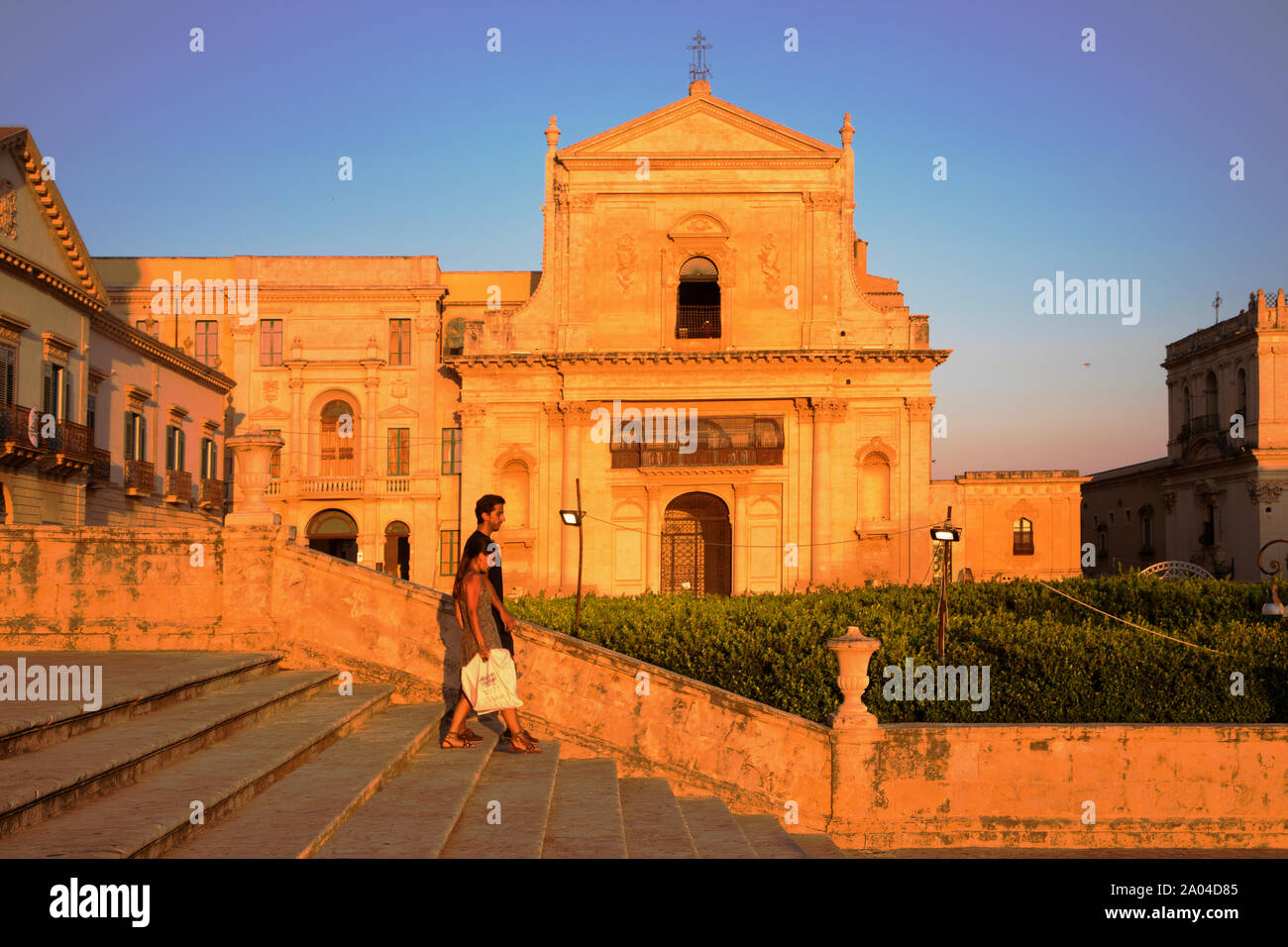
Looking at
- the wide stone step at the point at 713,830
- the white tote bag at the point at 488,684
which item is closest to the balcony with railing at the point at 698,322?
the wide stone step at the point at 713,830

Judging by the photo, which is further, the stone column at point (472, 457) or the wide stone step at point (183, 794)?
the stone column at point (472, 457)

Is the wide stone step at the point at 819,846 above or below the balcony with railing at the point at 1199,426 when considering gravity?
below

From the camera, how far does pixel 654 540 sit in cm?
3503

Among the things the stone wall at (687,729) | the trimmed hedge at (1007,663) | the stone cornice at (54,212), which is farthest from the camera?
the stone cornice at (54,212)

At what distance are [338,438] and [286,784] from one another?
3449cm

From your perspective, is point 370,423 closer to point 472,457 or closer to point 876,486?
point 472,457

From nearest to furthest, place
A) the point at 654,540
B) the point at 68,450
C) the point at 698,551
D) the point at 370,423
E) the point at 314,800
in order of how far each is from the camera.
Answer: the point at 314,800 < the point at 68,450 < the point at 654,540 < the point at 698,551 < the point at 370,423

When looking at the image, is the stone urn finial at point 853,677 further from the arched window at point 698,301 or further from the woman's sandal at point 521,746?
the arched window at point 698,301

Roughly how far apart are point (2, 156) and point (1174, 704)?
991 inches

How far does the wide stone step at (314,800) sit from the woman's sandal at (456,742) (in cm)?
20

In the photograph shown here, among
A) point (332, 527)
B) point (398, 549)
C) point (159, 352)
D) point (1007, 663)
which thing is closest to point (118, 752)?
point (1007, 663)

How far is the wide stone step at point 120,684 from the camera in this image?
21.1 feet

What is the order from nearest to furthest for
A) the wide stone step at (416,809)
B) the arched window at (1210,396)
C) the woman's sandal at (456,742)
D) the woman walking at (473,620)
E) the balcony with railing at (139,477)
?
the wide stone step at (416,809) → the woman walking at (473,620) → the woman's sandal at (456,742) → the balcony with railing at (139,477) → the arched window at (1210,396)

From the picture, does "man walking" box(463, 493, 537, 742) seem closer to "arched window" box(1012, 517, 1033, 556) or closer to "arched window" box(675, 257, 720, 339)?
"arched window" box(675, 257, 720, 339)
